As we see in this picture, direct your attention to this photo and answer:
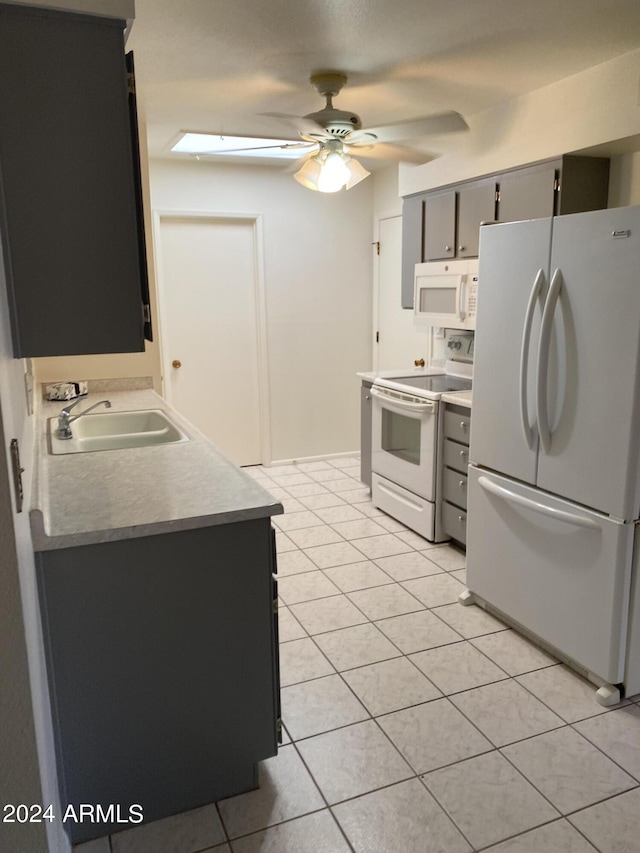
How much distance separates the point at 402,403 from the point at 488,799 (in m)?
2.31

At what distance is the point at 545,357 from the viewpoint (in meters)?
2.41

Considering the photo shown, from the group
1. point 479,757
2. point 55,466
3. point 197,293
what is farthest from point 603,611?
point 197,293

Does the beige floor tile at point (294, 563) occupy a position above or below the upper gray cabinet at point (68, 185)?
below

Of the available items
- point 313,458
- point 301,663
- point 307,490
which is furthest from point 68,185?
point 313,458

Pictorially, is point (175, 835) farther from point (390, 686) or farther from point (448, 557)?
point (448, 557)

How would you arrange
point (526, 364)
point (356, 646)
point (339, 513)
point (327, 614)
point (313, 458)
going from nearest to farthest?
point (526, 364), point (356, 646), point (327, 614), point (339, 513), point (313, 458)

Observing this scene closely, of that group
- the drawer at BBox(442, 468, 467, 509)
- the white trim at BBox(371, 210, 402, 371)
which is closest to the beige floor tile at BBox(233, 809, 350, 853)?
the drawer at BBox(442, 468, 467, 509)

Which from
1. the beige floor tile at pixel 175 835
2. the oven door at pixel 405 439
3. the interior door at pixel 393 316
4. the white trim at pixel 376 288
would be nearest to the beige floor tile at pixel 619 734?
the beige floor tile at pixel 175 835

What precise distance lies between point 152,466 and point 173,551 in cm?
58

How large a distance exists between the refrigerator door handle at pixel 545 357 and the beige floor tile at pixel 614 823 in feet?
3.86

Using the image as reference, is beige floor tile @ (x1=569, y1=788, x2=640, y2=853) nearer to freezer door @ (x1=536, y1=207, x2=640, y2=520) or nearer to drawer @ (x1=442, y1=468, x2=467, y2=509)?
freezer door @ (x1=536, y1=207, x2=640, y2=520)

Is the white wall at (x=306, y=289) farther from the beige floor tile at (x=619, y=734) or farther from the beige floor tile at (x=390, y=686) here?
the beige floor tile at (x=619, y=734)

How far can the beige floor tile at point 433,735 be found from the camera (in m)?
2.08

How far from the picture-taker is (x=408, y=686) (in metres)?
2.45
